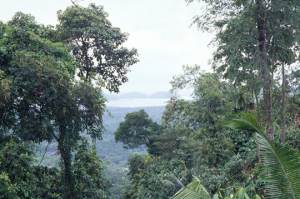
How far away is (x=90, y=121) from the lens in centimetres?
687

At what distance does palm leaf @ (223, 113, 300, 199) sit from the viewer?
89.2 inches

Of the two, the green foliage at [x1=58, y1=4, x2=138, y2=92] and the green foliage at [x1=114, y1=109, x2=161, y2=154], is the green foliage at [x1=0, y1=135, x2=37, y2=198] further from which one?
the green foliage at [x1=114, y1=109, x2=161, y2=154]

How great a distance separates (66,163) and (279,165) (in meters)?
6.11

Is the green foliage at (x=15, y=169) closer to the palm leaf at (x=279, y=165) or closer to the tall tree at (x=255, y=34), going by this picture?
the palm leaf at (x=279, y=165)

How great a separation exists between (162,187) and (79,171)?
2723 millimetres

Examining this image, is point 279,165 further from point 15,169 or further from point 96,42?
point 96,42

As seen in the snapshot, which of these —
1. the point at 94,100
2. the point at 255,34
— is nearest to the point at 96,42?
the point at 94,100

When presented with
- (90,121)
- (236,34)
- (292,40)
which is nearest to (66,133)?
(90,121)

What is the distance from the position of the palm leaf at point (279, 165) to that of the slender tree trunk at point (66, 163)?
18.6 feet

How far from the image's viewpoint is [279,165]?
7.59 feet

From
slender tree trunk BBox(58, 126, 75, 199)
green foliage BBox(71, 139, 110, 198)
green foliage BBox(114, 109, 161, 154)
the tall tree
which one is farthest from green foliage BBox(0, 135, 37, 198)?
green foliage BBox(114, 109, 161, 154)

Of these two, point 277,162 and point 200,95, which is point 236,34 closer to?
point 200,95

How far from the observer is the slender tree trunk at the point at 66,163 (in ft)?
21.6

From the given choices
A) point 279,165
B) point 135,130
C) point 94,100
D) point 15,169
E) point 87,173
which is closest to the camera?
point 279,165
